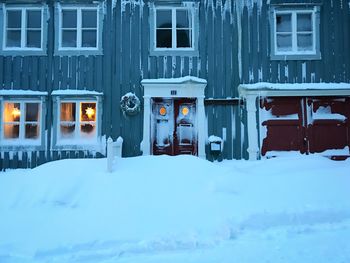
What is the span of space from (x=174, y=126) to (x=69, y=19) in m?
5.16

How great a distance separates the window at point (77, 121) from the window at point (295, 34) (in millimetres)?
6366

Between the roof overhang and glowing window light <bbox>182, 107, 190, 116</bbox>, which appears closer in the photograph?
the roof overhang

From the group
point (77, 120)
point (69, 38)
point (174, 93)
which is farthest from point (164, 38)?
point (77, 120)

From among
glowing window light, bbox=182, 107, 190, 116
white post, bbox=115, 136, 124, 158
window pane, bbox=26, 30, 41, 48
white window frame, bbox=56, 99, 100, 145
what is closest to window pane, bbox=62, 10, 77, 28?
window pane, bbox=26, 30, 41, 48

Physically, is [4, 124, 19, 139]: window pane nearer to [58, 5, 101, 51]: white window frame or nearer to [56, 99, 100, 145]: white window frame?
[56, 99, 100, 145]: white window frame

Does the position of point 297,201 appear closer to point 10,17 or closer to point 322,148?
point 322,148

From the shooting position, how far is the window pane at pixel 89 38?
10914 mm

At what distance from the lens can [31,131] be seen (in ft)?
35.0

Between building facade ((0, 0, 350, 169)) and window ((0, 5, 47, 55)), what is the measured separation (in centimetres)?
3

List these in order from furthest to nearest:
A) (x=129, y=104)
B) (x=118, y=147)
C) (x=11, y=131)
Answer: (x=11, y=131)
(x=129, y=104)
(x=118, y=147)

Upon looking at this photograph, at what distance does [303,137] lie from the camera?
10.6m

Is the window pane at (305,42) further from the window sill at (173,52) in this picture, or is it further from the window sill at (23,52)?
the window sill at (23,52)

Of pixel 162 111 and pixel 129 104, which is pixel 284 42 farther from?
pixel 129 104

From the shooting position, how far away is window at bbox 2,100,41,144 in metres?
10.6
